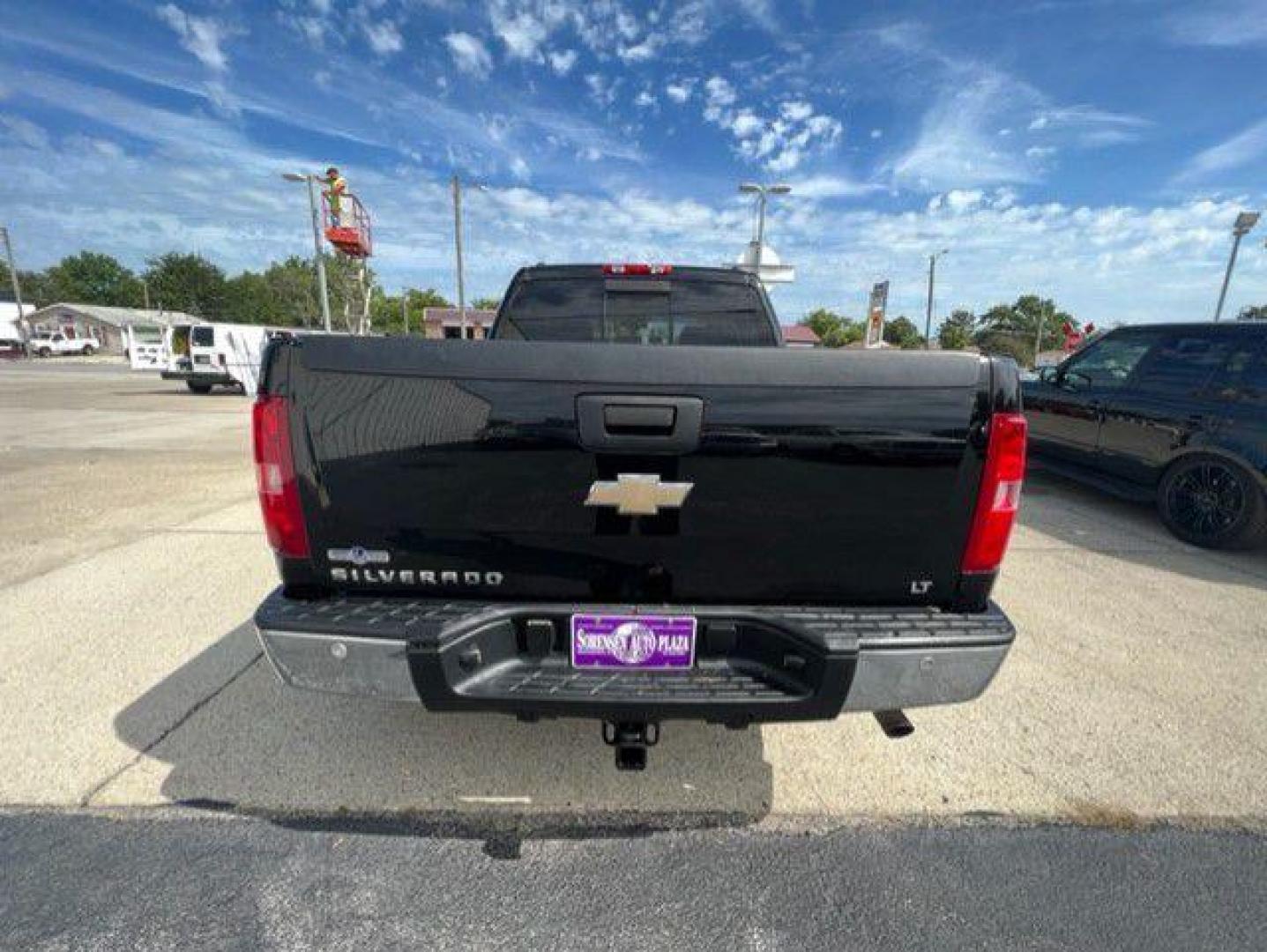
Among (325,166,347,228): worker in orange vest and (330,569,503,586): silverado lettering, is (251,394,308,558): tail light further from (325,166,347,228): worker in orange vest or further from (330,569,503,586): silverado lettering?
(325,166,347,228): worker in orange vest

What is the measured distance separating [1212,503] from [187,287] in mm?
115315

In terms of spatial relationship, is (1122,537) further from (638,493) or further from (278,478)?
(278,478)

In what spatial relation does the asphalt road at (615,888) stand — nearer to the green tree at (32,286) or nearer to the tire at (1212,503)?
the tire at (1212,503)

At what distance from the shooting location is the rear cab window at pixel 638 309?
3639mm

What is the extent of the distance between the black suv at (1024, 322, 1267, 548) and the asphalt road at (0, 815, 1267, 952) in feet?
13.8

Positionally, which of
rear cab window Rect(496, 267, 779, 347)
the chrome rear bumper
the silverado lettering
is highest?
rear cab window Rect(496, 267, 779, 347)

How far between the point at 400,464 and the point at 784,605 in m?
1.25

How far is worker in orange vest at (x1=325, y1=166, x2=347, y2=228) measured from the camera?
20.9 meters

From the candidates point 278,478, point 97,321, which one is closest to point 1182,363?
point 278,478

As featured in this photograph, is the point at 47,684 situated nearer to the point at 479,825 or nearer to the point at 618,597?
the point at 479,825

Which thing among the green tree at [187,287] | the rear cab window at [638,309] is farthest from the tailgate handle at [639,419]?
the green tree at [187,287]

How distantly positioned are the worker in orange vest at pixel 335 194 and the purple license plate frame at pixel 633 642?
77.2 feet

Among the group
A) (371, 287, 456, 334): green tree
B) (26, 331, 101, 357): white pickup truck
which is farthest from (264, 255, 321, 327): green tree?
(26, 331, 101, 357): white pickup truck

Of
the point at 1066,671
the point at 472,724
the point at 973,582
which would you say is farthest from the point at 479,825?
the point at 1066,671
